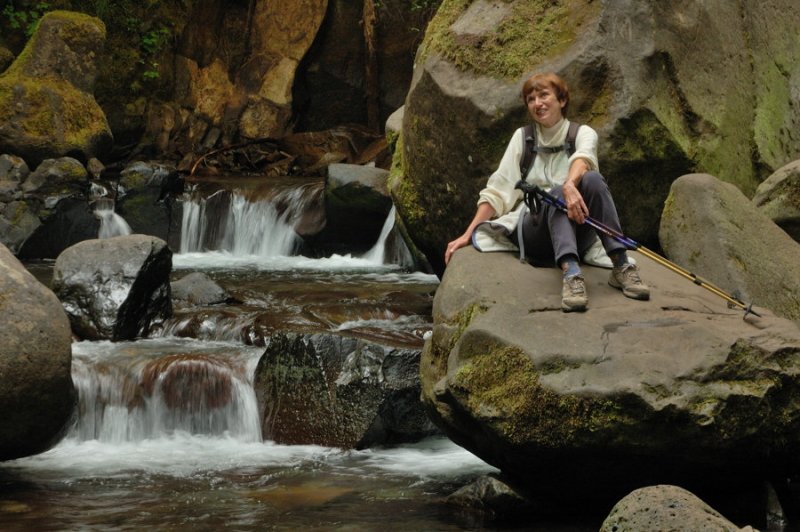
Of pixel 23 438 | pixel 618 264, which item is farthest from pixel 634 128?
pixel 23 438

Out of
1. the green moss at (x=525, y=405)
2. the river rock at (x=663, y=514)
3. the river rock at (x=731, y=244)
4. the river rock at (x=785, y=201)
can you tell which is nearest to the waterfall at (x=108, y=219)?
the river rock at (x=731, y=244)

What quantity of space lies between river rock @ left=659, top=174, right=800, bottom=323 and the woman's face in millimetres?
1763

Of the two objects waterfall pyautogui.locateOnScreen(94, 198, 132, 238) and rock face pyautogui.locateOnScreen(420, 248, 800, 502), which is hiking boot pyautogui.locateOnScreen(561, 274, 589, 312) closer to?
rock face pyautogui.locateOnScreen(420, 248, 800, 502)

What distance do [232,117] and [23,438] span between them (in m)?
13.5

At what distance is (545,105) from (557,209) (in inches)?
25.0

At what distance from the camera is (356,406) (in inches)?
304

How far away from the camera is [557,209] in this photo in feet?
20.4

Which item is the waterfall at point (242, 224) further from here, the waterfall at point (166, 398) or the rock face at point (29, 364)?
the rock face at point (29, 364)

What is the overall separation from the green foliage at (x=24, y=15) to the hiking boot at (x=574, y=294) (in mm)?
13724

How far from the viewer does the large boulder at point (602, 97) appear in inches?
337

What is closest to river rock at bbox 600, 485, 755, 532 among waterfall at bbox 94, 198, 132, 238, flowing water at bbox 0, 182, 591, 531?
flowing water at bbox 0, 182, 591, 531

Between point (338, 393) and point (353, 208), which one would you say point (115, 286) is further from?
point (353, 208)

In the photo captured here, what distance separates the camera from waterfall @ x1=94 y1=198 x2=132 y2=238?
15.0 meters

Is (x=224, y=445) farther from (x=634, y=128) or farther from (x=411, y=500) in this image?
(x=634, y=128)
